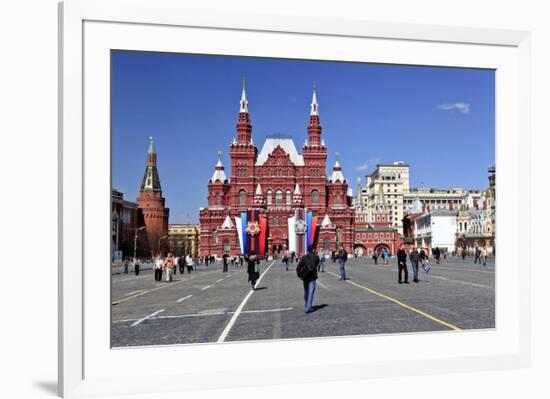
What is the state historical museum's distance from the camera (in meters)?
67.6

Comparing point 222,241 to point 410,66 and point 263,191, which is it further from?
point 410,66

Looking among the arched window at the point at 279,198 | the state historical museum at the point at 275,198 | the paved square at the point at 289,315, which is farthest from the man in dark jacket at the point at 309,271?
the arched window at the point at 279,198

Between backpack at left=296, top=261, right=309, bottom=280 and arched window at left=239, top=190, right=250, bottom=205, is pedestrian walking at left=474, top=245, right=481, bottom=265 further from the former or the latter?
arched window at left=239, top=190, right=250, bottom=205

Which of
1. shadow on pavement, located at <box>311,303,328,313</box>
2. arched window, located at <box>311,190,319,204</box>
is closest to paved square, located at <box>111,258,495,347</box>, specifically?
shadow on pavement, located at <box>311,303,328,313</box>

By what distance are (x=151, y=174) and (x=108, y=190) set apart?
3578 mm

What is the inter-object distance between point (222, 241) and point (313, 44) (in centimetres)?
5472

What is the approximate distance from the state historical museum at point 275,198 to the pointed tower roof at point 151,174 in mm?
48823

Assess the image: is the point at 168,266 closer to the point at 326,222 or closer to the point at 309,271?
the point at 309,271

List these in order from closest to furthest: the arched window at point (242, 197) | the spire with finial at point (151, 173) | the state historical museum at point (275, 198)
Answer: the spire with finial at point (151, 173) → the state historical museum at point (275, 198) → the arched window at point (242, 197)

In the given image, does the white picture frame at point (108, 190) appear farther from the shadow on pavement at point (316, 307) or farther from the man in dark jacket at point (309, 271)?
the shadow on pavement at point (316, 307)

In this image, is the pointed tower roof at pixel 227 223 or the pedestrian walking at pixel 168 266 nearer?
the pedestrian walking at pixel 168 266

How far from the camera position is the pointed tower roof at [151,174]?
41.2 ft

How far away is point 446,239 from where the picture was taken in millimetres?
53562

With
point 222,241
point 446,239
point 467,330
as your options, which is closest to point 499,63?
point 467,330
